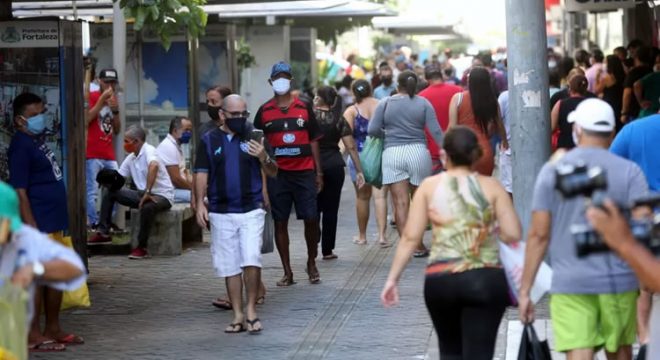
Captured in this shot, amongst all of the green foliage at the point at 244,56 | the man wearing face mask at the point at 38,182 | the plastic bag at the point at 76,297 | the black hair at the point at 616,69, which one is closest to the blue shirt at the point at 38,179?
the man wearing face mask at the point at 38,182

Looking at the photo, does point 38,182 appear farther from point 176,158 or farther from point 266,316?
point 176,158

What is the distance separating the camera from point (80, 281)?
591 cm

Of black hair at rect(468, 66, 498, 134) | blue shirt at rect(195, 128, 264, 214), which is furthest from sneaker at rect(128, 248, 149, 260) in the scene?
blue shirt at rect(195, 128, 264, 214)

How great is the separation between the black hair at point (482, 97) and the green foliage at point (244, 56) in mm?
11718

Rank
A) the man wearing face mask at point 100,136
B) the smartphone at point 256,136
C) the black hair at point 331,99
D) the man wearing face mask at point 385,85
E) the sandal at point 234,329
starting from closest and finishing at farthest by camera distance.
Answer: the sandal at point 234,329 < the smartphone at point 256,136 < the black hair at point 331,99 < the man wearing face mask at point 100,136 < the man wearing face mask at point 385,85

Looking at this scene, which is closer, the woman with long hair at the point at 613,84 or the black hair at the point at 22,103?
the black hair at the point at 22,103

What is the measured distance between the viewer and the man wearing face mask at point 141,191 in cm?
1484

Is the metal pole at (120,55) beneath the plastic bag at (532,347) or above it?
above

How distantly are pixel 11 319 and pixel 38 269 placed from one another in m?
0.22

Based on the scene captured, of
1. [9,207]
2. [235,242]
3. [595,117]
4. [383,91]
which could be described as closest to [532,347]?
[595,117]

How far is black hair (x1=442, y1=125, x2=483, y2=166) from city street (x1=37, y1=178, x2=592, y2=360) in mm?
2366

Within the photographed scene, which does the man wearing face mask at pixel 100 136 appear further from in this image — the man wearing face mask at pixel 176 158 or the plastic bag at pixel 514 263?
the plastic bag at pixel 514 263

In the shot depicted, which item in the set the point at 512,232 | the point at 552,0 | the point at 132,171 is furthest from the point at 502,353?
the point at 552,0

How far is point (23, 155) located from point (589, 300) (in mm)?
4388
